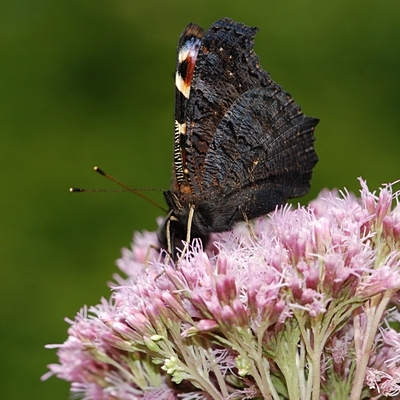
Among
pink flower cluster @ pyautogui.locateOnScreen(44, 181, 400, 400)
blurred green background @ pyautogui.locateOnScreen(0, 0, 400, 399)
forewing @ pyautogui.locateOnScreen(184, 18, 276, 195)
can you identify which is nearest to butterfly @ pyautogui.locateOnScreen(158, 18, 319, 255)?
forewing @ pyautogui.locateOnScreen(184, 18, 276, 195)

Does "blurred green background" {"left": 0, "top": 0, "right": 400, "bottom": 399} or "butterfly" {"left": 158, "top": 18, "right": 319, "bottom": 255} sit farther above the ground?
"blurred green background" {"left": 0, "top": 0, "right": 400, "bottom": 399}

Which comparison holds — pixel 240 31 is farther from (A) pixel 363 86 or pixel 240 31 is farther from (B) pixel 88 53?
(B) pixel 88 53

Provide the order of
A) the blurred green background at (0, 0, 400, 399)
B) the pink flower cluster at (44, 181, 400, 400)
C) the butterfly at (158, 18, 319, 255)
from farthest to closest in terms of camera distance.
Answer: the blurred green background at (0, 0, 400, 399)
the butterfly at (158, 18, 319, 255)
the pink flower cluster at (44, 181, 400, 400)

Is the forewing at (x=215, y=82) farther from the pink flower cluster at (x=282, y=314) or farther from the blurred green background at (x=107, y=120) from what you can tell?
the blurred green background at (x=107, y=120)

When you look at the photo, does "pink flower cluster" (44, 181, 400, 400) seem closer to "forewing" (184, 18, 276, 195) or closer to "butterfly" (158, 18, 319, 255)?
"butterfly" (158, 18, 319, 255)

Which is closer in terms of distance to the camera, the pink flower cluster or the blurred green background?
the pink flower cluster
